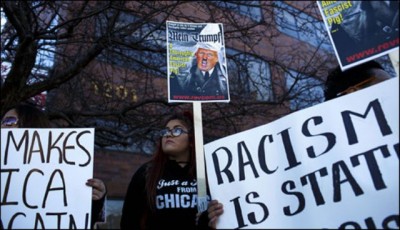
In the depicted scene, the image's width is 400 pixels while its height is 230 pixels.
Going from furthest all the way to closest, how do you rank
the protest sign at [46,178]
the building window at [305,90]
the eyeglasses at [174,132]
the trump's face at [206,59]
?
the building window at [305,90], the eyeglasses at [174,132], the trump's face at [206,59], the protest sign at [46,178]

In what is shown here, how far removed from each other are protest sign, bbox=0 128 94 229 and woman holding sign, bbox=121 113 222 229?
481 mm

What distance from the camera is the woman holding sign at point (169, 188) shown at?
212 centimetres

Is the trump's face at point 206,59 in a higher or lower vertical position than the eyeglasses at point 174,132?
higher

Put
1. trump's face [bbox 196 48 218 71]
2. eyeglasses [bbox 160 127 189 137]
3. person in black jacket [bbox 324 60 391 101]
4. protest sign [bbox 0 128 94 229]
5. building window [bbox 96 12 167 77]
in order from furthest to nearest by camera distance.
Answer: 1. building window [bbox 96 12 167 77]
2. eyeglasses [bbox 160 127 189 137]
3. trump's face [bbox 196 48 218 71]
4. person in black jacket [bbox 324 60 391 101]
5. protest sign [bbox 0 128 94 229]

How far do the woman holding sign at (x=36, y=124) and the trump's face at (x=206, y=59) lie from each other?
2.99 ft

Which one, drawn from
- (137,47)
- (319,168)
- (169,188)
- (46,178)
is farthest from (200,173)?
(137,47)

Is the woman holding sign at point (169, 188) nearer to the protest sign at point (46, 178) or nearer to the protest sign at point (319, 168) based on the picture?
the protest sign at point (319, 168)

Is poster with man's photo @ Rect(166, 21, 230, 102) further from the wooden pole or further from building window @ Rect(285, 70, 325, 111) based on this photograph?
building window @ Rect(285, 70, 325, 111)

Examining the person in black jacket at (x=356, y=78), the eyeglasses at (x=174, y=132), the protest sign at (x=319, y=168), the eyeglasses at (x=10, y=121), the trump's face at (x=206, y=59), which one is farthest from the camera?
the eyeglasses at (x=174, y=132)

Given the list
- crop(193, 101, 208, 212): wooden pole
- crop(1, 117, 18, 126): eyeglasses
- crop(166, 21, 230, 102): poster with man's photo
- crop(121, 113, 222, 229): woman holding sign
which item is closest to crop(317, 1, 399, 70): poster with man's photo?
crop(166, 21, 230, 102): poster with man's photo

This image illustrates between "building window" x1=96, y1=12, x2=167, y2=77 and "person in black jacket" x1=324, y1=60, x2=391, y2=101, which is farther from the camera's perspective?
"building window" x1=96, y1=12, x2=167, y2=77

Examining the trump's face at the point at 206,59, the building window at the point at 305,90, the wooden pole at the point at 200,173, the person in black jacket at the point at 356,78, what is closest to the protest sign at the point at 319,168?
the wooden pole at the point at 200,173

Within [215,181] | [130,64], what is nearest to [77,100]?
[130,64]

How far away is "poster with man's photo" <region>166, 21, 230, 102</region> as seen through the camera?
2.20 m
